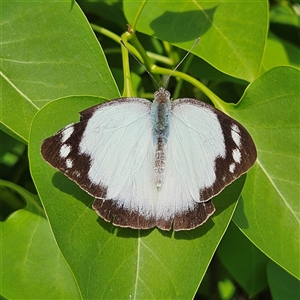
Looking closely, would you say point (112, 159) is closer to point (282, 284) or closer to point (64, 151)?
point (64, 151)

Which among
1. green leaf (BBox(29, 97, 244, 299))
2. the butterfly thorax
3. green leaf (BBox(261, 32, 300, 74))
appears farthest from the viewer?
green leaf (BBox(261, 32, 300, 74))

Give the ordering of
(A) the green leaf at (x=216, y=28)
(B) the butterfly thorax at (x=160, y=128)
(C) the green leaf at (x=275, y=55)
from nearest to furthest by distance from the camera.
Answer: (B) the butterfly thorax at (x=160, y=128)
(A) the green leaf at (x=216, y=28)
(C) the green leaf at (x=275, y=55)

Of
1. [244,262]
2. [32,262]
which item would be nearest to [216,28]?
[244,262]

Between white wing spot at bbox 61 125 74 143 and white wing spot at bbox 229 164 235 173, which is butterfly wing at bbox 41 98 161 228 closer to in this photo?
white wing spot at bbox 61 125 74 143

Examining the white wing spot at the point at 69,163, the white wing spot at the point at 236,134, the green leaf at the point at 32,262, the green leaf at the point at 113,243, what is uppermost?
the white wing spot at the point at 236,134

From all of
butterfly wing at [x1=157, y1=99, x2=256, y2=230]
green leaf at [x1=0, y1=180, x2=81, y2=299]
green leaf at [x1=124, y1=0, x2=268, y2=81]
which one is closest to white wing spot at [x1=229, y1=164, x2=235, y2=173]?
butterfly wing at [x1=157, y1=99, x2=256, y2=230]

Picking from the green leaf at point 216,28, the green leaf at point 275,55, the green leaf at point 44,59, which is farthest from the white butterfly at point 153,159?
the green leaf at point 275,55

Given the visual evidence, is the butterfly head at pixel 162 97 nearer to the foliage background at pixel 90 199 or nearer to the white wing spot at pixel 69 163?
the foliage background at pixel 90 199
